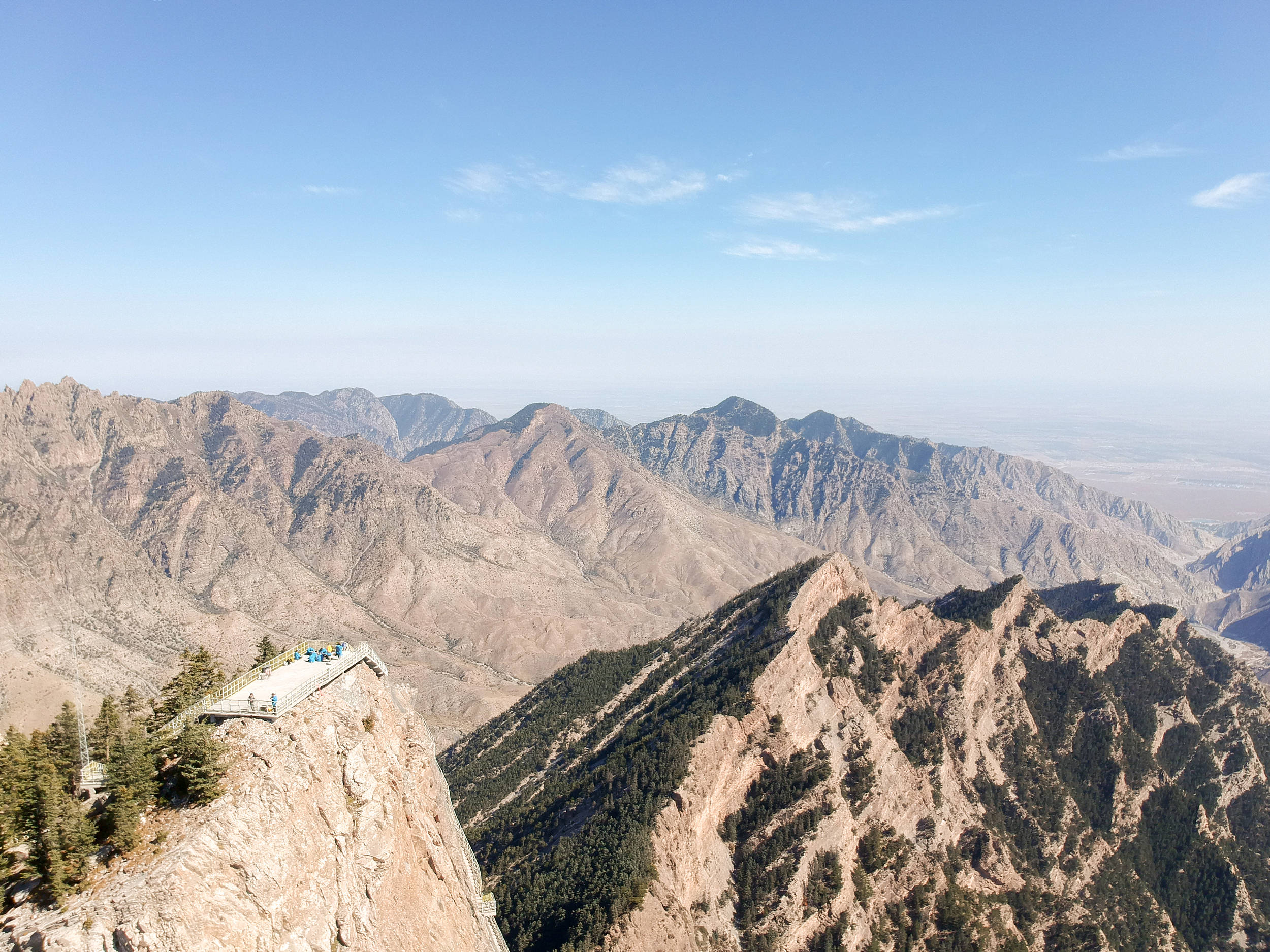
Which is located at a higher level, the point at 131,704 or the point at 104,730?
the point at 131,704

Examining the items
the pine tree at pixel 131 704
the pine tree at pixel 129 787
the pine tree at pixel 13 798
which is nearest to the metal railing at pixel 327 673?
the pine tree at pixel 129 787

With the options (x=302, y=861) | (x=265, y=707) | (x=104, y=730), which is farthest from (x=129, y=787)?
(x=104, y=730)

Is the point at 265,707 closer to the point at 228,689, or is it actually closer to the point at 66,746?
the point at 228,689

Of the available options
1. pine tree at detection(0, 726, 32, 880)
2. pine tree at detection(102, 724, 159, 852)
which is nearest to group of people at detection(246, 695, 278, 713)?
pine tree at detection(102, 724, 159, 852)

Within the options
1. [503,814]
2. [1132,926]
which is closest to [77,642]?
[503,814]

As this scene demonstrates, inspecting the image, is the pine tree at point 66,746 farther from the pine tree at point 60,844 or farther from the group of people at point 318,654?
the pine tree at point 60,844

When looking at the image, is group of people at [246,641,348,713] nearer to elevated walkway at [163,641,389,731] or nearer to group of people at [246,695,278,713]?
elevated walkway at [163,641,389,731]
